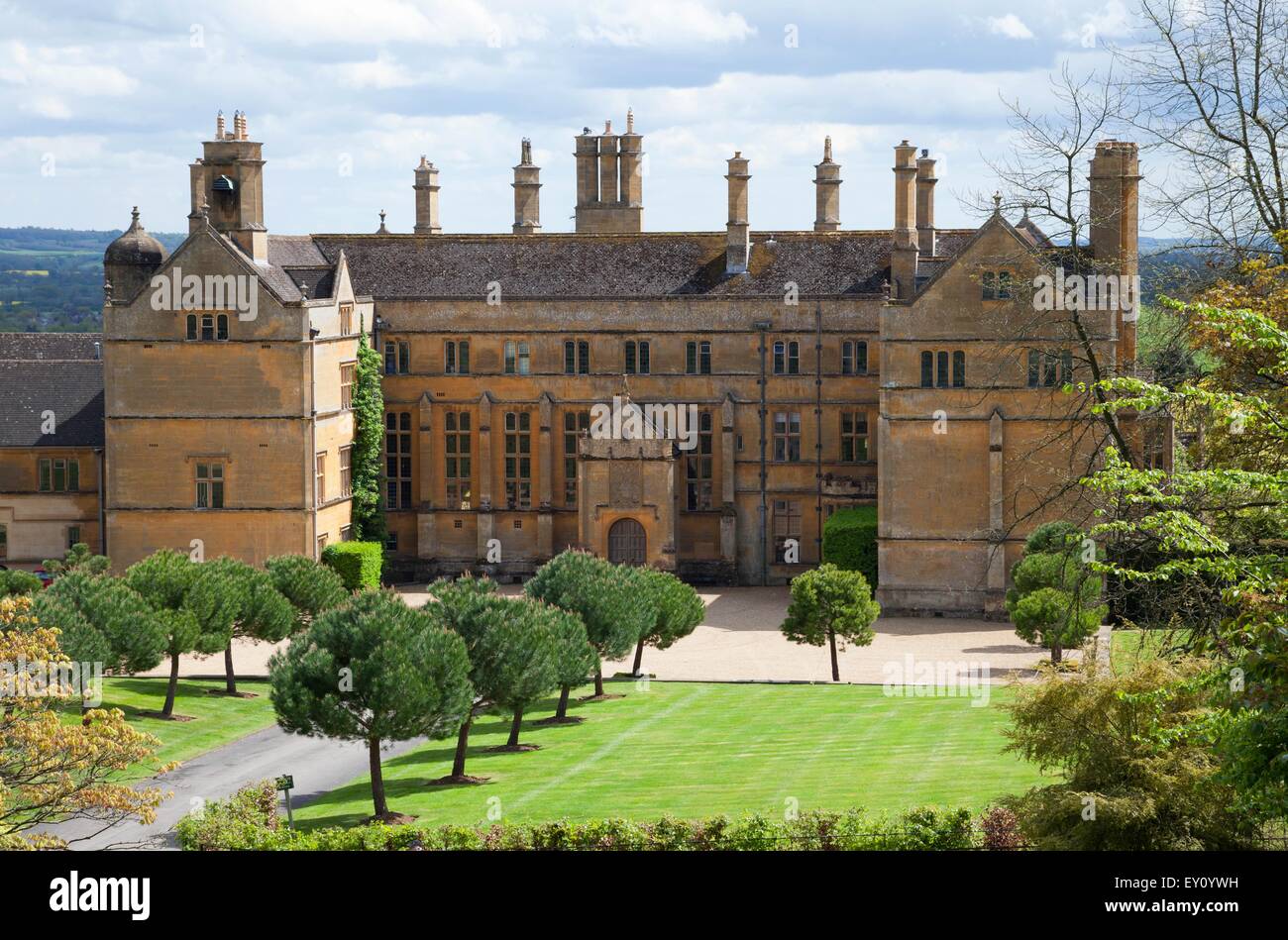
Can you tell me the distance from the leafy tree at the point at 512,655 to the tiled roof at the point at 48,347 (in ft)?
111

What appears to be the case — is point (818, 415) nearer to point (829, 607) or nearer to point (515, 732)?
point (829, 607)

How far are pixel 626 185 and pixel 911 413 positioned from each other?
22.3 meters

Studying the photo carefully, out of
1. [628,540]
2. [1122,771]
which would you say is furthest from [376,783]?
[628,540]

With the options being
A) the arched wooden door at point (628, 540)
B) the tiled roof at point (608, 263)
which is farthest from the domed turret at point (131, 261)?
the arched wooden door at point (628, 540)

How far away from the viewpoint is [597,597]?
138ft

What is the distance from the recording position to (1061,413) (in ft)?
174

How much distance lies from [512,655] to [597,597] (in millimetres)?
6366

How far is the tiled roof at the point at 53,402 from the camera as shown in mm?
59531

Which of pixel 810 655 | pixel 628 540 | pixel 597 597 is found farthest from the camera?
pixel 628 540

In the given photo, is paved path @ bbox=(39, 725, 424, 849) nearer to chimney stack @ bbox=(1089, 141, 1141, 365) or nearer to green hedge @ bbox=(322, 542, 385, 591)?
green hedge @ bbox=(322, 542, 385, 591)

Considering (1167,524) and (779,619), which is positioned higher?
(1167,524)
